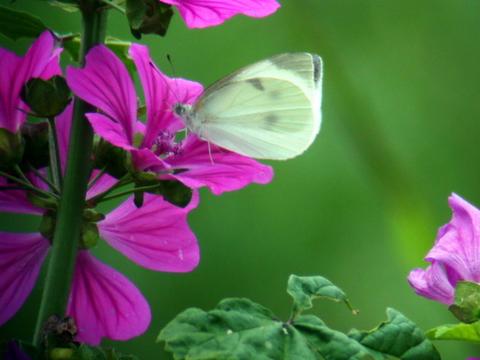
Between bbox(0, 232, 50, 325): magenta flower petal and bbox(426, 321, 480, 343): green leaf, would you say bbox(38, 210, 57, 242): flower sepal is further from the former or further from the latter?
bbox(426, 321, 480, 343): green leaf

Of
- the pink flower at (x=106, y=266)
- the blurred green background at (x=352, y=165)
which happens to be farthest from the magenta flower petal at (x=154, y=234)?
the blurred green background at (x=352, y=165)

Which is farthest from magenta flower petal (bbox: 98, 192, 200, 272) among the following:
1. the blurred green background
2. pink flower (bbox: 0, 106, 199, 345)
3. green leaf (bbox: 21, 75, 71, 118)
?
the blurred green background

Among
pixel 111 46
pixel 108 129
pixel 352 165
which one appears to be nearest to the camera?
pixel 108 129

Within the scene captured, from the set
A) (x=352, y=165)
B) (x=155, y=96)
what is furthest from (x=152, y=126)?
(x=352, y=165)

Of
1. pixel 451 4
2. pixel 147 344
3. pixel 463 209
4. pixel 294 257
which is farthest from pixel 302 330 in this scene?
pixel 451 4

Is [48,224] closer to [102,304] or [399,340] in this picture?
[102,304]
